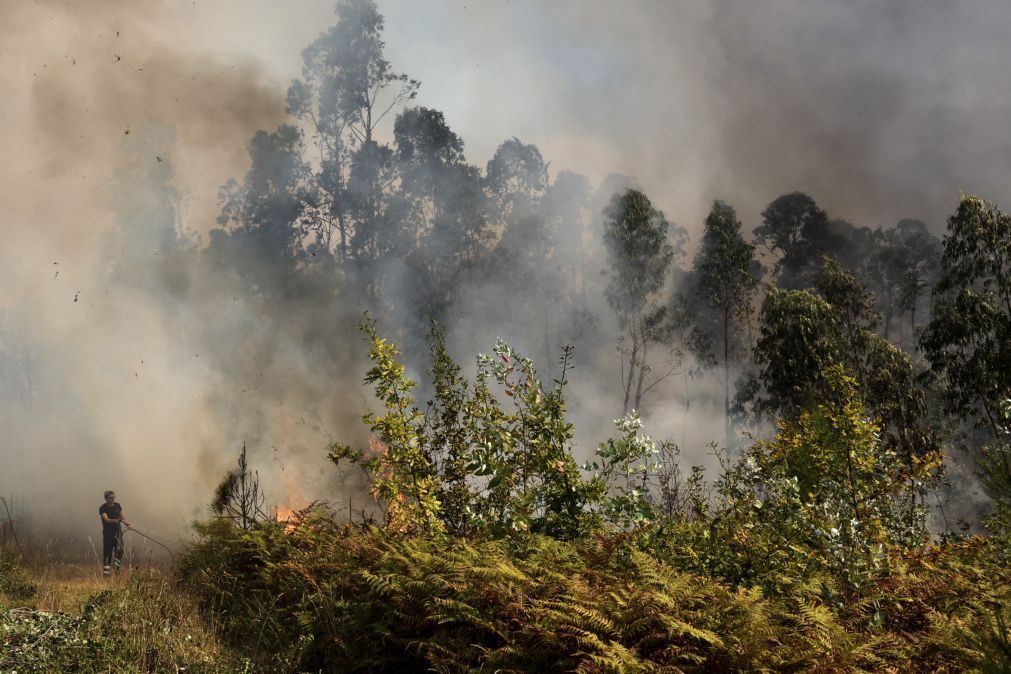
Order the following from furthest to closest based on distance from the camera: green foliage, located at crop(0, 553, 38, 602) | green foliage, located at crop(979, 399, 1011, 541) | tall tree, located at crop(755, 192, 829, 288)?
1. tall tree, located at crop(755, 192, 829, 288)
2. green foliage, located at crop(0, 553, 38, 602)
3. green foliage, located at crop(979, 399, 1011, 541)

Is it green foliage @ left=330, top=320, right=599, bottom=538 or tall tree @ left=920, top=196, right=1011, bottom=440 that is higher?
tall tree @ left=920, top=196, right=1011, bottom=440

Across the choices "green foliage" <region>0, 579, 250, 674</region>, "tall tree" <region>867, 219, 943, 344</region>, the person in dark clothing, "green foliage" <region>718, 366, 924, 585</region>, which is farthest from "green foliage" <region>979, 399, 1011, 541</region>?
"tall tree" <region>867, 219, 943, 344</region>

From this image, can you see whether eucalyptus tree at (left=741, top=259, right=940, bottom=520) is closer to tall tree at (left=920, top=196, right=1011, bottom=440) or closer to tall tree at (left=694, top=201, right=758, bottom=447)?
tall tree at (left=920, top=196, right=1011, bottom=440)

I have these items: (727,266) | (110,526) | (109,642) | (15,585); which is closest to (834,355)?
(727,266)

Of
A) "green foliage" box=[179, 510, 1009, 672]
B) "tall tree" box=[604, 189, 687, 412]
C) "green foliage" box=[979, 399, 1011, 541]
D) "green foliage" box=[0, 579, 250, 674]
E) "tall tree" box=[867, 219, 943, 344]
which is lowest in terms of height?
"green foliage" box=[0, 579, 250, 674]

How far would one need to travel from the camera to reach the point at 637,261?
117 ft

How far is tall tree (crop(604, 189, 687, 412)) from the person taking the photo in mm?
35125

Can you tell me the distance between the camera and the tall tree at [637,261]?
115 ft

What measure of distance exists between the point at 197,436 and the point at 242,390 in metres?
5.44

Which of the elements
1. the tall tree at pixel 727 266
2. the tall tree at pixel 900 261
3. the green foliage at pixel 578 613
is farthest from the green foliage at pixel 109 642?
the tall tree at pixel 900 261

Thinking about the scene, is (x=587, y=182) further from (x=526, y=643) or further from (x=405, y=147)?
(x=526, y=643)

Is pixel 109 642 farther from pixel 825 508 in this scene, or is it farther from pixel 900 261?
pixel 900 261

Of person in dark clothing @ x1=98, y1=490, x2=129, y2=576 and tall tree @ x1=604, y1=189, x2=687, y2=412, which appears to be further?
tall tree @ x1=604, y1=189, x2=687, y2=412

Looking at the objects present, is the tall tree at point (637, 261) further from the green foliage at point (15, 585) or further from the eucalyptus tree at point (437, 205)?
the green foliage at point (15, 585)
